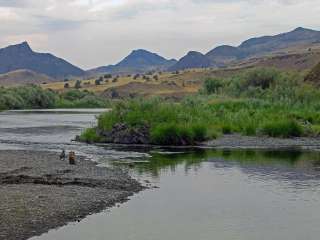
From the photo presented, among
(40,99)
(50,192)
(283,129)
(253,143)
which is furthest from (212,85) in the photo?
(50,192)

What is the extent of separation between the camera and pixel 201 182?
29938mm

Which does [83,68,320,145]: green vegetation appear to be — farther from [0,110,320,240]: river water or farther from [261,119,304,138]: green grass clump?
[0,110,320,240]: river water

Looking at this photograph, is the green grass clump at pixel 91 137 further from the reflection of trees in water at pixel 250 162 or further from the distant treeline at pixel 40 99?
the distant treeline at pixel 40 99

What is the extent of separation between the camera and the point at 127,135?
50.8 meters

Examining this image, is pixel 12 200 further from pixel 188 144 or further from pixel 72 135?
pixel 72 135

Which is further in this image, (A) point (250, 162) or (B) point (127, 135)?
(B) point (127, 135)

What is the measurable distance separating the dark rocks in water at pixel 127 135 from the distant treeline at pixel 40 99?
91.6 metres

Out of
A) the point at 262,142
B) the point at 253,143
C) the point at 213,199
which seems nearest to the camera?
the point at 213,199

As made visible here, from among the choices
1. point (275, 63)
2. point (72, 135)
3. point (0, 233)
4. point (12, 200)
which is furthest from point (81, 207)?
point (275, 63)

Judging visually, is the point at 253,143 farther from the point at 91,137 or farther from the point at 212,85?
the point at 212,85

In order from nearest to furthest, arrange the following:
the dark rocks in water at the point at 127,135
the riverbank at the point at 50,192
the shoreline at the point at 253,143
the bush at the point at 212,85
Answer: the riverbank at the point at 50,192 → the shoreline at the point at 253,143 → the dark rocks in water at the point at 127,135 → the bush at the point at 212,85

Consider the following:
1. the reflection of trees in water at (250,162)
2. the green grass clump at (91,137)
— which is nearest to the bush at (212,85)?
the green grass clump at (91,137)

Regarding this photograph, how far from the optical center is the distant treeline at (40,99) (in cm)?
14195

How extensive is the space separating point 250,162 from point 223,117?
2285 cm
